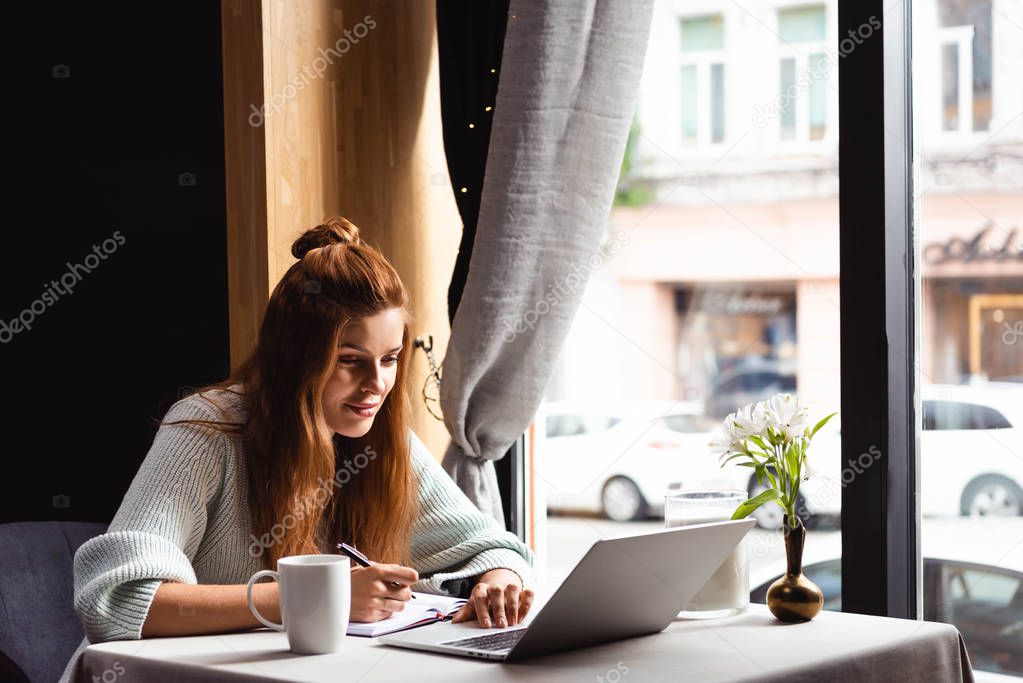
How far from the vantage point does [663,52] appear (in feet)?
8.24

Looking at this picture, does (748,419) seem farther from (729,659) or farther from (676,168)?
(676,168)

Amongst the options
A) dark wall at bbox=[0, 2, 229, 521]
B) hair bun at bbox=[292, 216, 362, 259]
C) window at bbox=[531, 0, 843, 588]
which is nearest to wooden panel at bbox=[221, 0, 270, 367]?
dark wall at bbox=[0, 2, 229, 521]

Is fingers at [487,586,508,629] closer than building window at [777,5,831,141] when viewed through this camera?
Yes

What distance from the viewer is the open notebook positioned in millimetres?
1452

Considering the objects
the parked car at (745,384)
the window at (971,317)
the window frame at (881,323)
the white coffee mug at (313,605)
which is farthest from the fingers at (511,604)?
the parked car at (745,384)

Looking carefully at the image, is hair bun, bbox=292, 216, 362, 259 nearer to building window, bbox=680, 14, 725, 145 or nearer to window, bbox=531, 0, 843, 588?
window, bbox=531, 0, 843, 588

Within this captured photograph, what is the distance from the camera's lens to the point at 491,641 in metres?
1.39

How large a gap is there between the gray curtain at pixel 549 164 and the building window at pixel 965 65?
22.4 inches

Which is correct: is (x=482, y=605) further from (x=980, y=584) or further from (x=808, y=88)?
(x=808, y=88)

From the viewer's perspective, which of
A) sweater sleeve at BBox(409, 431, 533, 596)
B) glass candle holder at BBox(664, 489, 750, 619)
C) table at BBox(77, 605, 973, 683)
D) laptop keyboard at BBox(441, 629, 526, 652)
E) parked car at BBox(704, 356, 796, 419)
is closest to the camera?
table at BBox(77, 605, 973, 683)

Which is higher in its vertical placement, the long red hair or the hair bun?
the hair bun

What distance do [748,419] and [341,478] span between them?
701 millimetres

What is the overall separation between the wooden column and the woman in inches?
18.2

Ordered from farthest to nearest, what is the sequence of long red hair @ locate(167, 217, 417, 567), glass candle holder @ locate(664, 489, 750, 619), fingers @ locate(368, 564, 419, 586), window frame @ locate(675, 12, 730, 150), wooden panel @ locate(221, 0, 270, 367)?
window frame @ locate(675, 12, 730, 150) < wooden panel @ locate(221, 0, 270, 367) < long red hair @ locate(167, 217, 417, 567) < glass candle holder @ locate(664, 489, 750, 619) < fingers @ locate(368, 564, 419, 586)
